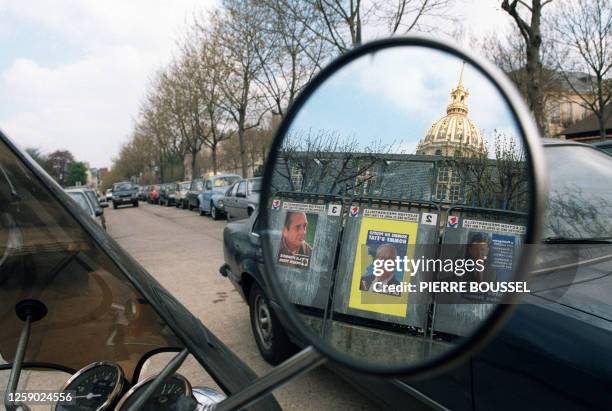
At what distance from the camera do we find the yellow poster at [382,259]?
1.37 metres

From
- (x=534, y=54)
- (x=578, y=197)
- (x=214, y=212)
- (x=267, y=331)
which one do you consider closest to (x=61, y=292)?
(x=267, y=331)

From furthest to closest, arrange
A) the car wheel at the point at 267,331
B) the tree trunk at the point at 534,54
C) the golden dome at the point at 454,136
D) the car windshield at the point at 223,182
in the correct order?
the car windshield at the point at 223,182 → the tree trunk at the point at 534,54 → the car wheel at the point at 267,331 → the golden dome at the point at 454,136

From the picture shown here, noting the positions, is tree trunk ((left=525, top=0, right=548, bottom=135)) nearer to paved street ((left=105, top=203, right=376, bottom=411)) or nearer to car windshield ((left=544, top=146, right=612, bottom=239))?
paved street ((left=105, top=203, right=376, bottom=411))

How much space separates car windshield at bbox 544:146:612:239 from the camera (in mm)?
2146

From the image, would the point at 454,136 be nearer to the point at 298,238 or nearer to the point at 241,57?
the point at 298,238

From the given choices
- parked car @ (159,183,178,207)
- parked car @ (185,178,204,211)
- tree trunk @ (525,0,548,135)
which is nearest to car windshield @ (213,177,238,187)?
parked car @ (185,178,204,211)

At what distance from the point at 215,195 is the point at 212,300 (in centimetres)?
1257

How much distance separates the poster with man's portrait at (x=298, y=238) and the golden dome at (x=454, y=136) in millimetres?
547

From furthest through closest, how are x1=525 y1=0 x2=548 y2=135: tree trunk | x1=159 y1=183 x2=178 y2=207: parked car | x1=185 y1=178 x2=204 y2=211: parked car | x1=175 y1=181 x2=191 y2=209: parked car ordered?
x1=159 y1=183 x2=178 y2=207: parked car
x1=175 y1=181 x2=191 y2=209: parked car
x1=185 y1=178 x2=204 y2=211: parked car
x1=525 y1=0 x2=548 y2=135: tree trunk

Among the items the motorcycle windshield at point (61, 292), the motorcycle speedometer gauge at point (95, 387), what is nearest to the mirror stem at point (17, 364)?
the motorcycle windshield at point (61, 292)

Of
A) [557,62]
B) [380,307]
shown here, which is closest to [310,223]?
[380,307]

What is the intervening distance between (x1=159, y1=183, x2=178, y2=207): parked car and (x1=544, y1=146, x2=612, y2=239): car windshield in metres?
30.8

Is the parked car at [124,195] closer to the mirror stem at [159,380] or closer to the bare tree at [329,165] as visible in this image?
the bare tree at [329,165]

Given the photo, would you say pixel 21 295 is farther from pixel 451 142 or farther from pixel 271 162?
pixel 451 142
